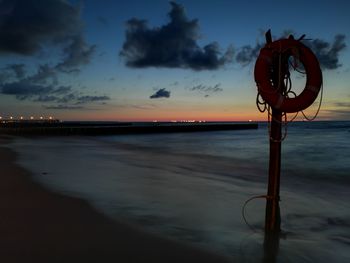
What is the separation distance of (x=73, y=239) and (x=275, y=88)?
10.6 ft

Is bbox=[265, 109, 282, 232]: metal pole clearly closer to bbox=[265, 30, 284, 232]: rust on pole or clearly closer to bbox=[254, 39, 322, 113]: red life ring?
bbox=[265, 30, 284, 232]: rust on pole

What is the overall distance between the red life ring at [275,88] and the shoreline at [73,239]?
86.8 inches

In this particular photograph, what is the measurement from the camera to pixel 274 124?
5.17m

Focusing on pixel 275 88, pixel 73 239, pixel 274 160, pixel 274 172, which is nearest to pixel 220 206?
pixel 274 172

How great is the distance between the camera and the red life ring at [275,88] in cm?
498

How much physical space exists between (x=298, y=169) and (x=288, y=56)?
9385mm

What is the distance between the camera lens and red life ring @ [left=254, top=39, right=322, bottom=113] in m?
4.98

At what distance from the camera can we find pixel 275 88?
518 cm

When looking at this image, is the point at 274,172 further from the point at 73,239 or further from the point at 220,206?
the point at 73,239

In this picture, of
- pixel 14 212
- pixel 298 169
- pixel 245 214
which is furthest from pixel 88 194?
pixel 298 169

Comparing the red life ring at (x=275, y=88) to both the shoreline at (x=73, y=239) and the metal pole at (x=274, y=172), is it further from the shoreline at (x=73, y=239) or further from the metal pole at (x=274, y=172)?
the shoreline at (x=73, y=239)

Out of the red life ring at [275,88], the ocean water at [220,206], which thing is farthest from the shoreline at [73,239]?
the red life ring at [275,88]

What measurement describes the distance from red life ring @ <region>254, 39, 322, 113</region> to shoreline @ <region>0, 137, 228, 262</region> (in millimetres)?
2205

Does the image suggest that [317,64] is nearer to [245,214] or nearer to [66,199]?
[245,214]
